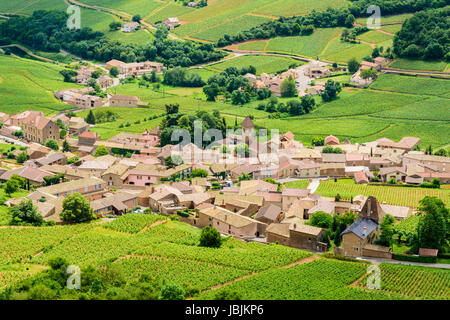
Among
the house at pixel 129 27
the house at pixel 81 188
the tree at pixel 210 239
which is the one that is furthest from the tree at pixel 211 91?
the tree at pixel 210 239

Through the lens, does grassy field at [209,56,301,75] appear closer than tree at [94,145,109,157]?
No

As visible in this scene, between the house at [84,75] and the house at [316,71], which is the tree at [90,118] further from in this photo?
the house at [316,71]

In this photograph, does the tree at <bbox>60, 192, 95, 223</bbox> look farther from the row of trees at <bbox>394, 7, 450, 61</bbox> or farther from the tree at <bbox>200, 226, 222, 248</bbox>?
the row of trees at <bbox>394, 7, 450, 61</bbox>

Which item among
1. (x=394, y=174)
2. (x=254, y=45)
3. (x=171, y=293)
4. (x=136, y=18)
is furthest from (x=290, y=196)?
(x=136, y=18)

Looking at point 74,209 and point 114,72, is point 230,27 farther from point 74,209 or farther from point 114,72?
point 74,209

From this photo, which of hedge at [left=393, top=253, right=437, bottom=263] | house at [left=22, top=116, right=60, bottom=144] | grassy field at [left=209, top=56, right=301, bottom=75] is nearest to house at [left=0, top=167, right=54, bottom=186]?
house at [left=22, top=116, right=60, bottom=144]

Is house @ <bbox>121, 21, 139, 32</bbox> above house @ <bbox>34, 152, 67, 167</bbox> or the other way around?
above
